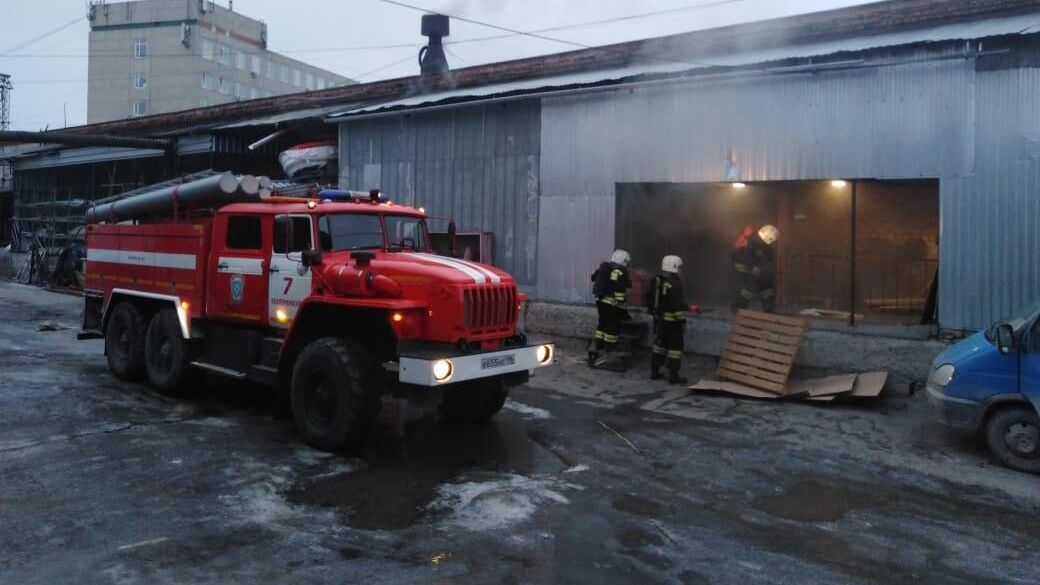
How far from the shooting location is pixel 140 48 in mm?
69562

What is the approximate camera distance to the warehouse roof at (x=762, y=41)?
37.3 ft

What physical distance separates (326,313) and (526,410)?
2.89 m

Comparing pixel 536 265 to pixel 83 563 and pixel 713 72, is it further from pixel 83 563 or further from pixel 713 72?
pixel 83 563

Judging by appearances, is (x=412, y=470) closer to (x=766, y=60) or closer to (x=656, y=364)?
(x=656, y=364)

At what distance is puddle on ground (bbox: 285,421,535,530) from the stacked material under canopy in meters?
3.63

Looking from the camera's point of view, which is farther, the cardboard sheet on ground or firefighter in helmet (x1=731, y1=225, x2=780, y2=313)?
firefighter in helmet (x1=731, y1=225, x2=780, y2=313)

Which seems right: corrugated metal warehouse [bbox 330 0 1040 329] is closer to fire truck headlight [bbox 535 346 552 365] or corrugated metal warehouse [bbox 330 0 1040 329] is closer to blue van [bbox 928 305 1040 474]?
blue van [bbox 928 305 1040 474]

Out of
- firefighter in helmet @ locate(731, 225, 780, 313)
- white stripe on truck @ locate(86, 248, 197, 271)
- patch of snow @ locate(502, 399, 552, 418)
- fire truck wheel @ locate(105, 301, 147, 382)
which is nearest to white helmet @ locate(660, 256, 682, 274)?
firefighter in helmet @ locate(731, 225, 780, 313)

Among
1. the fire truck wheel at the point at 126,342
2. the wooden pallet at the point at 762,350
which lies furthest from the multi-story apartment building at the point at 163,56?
the wooden pallet at the point at 762,350

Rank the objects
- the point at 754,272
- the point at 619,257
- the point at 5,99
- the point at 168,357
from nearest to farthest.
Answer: the point at 168,357, the point at 619,257, the point at 754,272, the point at 5,99

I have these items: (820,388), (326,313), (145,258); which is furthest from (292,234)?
(820,388)

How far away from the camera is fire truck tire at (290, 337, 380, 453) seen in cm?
706

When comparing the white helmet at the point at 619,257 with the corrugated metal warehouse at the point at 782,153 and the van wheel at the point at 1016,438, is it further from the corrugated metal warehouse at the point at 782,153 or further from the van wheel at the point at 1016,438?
the van wheel at the point at 1016,438

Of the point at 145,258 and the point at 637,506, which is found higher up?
the point at 145,258
